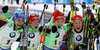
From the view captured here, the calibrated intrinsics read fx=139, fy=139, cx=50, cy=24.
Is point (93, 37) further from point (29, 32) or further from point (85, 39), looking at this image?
point (29, 32)

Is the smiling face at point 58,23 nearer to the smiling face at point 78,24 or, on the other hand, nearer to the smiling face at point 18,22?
the smiling face at point 78,24

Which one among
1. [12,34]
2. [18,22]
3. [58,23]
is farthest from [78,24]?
[12,34]

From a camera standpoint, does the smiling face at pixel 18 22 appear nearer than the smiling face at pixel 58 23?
Yes

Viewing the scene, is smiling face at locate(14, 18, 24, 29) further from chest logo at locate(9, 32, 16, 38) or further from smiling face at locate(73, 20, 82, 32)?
smiling face at locate(73, 20, 82, 32)

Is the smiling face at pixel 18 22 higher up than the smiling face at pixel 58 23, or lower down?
higher up

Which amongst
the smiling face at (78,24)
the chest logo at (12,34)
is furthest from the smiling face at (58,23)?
the chest logo at (12,34)

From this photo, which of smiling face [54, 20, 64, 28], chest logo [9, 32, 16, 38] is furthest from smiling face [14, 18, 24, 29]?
smiling face [54, 20, 64, 28]

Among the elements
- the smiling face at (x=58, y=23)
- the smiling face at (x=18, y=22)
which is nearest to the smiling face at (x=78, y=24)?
the smiling face at (x=58, y=23)

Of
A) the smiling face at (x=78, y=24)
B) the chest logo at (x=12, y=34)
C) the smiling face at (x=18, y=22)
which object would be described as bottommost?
the chest logo at (x=12, y=34)

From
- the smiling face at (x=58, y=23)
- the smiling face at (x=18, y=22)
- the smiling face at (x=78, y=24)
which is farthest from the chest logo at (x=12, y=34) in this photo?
the smiling face at (x=78, y=24)

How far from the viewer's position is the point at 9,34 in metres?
3.08

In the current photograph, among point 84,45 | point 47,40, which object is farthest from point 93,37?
point 47,40

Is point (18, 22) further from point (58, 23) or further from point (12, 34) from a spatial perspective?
point (58, 23)

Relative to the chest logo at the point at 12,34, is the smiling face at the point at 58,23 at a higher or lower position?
higher
